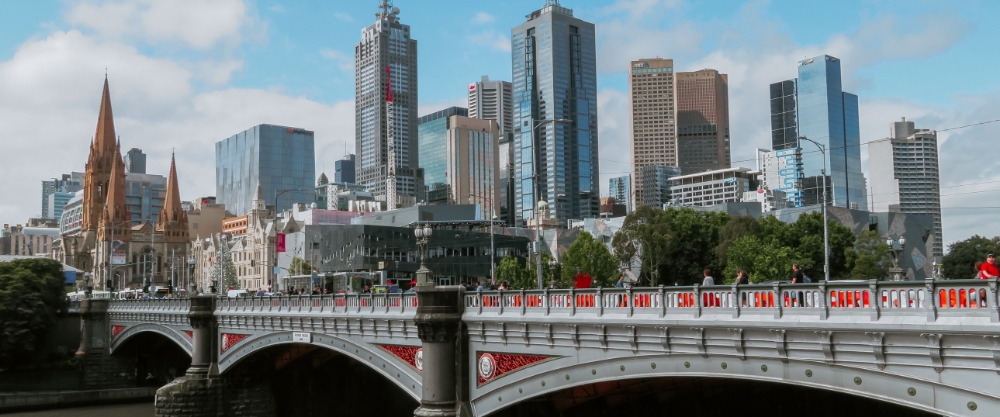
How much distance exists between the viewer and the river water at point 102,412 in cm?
5956

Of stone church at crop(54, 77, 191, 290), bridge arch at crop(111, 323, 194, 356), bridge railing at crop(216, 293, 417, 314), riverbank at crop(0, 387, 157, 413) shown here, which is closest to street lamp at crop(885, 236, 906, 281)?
bridge railing at crop(216, 293, 417, 314)

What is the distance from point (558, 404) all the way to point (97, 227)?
187 meters

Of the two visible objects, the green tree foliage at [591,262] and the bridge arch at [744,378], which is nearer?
the bridge arch at [744,378]

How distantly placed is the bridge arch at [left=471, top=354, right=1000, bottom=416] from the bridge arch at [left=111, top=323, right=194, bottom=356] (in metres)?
32.0

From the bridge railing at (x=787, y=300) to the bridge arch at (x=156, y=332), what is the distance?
34788 millimetres

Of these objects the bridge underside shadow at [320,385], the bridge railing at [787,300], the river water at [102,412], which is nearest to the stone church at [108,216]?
the river water at [102,412]

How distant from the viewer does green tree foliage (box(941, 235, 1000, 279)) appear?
89.4m

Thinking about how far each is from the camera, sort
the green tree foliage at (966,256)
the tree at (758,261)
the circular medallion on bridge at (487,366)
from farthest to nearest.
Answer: the green tree foliage at (966,256)
the tree at (758,261)
the circular medallion on bridge at (487,366)

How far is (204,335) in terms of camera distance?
51.5 meters

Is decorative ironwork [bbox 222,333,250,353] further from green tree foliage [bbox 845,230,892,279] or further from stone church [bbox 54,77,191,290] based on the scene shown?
stone church [bbox 54,77,191,290]

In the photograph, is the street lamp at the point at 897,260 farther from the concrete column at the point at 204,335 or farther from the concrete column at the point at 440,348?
the concrete column at the point at 204,335

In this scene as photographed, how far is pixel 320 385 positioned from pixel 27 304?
1287 inches

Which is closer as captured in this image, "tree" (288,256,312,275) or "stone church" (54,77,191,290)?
"tree" (288,256,312,275)

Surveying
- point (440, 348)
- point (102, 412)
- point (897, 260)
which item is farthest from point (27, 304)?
point (897, 260)
